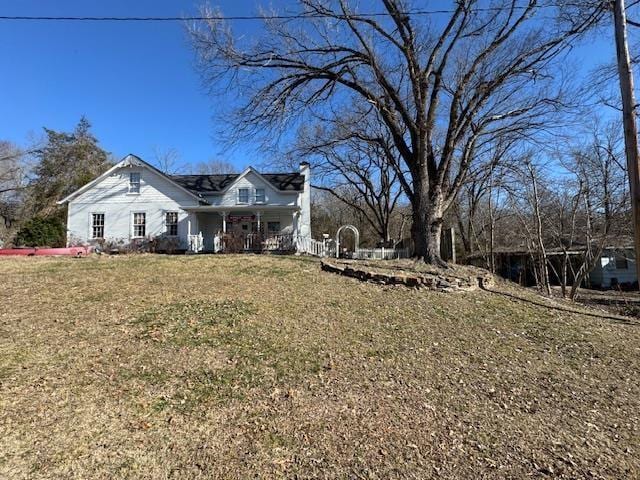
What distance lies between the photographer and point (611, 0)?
6953mm

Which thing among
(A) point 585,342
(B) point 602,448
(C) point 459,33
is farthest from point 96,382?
(C) point 459,33

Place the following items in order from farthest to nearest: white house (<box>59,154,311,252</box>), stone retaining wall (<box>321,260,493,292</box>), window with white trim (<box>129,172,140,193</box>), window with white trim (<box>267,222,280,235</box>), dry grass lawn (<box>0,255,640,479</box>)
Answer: window with white trim (<box>267,222,280,235</box>), window with white trim (<box>129,172,140,193</box>), white house (<box>59,154,311,252</box>), stone retaining wall (<box>321,260,493,292</box>), dry grass lawn (<box>0,255,640,479</box>)

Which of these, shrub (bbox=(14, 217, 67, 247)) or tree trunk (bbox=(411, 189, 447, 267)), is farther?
shrub (bbox=(14, 217, 67, 247))

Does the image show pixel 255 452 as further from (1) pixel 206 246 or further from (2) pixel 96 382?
(1) pixel 206 246

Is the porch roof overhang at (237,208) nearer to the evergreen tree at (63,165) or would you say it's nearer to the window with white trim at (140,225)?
the window with white trim at (140,225)

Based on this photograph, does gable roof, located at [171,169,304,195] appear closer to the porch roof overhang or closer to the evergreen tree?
the porch roof overhang

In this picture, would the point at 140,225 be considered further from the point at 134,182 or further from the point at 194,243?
the point at 194,243

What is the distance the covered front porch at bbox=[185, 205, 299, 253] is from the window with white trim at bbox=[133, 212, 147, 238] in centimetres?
244

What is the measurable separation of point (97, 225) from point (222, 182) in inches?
287

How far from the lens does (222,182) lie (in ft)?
79.8

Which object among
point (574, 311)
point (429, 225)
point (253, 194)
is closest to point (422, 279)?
point (429, 225)

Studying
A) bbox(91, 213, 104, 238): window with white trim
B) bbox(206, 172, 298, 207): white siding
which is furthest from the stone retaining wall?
bbox(91, 213, 104, 238): window with white trim

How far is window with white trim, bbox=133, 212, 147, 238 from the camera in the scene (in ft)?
69.7

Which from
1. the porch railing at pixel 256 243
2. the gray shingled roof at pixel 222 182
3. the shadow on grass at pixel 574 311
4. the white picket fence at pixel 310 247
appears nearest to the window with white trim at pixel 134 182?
the gray shingled roof at pixel 222 182
